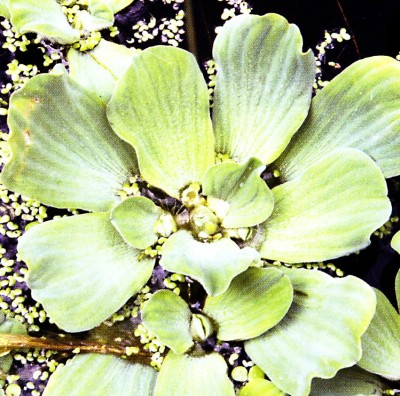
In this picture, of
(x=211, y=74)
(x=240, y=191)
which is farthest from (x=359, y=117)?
(x=211, y=74)

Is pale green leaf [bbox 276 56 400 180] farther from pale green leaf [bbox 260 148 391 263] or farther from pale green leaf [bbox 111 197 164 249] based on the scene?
pale green leaf [bbox 111 197 164 249]

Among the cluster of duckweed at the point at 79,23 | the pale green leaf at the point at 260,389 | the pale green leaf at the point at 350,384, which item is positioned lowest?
the pale green leaf at the point at 350,384

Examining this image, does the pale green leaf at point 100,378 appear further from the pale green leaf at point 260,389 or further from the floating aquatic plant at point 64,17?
the floating aquatic plant at point 64,17

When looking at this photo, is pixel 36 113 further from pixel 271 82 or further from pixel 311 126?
pixel 311 126

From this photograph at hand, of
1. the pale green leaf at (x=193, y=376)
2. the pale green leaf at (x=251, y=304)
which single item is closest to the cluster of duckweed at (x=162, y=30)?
the pale green leaf at (x=251, y=304)

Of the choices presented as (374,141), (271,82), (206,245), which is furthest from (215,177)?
(374,141)
